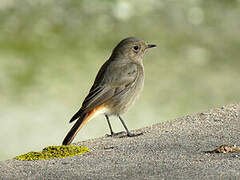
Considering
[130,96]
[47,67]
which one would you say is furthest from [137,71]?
[47,67]

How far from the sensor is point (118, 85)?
27.1ft

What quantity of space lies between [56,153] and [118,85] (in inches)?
76.4

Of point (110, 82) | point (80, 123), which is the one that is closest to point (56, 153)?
point (80, 123)

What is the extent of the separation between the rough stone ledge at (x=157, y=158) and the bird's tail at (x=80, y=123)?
0.20 meters

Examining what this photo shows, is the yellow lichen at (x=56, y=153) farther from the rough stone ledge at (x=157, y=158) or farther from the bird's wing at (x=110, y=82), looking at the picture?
the bird's wing at (x=110, y=82)

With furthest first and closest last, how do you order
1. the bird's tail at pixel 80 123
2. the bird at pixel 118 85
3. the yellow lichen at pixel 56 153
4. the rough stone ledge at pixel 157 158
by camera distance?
the bird at pixel 118 85 → the bird's tail at pixel 80 123 → the yellow lichen at pixel 56 153 → the rough stone ledge at pixel 157 158

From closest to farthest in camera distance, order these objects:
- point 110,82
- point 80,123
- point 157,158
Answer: point 157,158 → point 80,123 → point 110,82

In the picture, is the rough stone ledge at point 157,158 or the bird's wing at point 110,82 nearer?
the rough stone ledge at point 157,158

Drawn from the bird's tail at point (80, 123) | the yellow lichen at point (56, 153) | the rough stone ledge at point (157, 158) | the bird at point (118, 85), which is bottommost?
the rough stone ledge at point (157, 158)

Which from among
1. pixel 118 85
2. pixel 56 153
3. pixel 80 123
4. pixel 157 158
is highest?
pixel 118 85

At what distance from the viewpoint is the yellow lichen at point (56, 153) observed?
21.5ft

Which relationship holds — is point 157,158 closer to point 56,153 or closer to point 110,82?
point 56,153

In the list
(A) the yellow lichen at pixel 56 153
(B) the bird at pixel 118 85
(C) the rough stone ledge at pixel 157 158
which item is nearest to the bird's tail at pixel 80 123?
(B) the bird at pixel 118 85

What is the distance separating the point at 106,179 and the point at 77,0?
9678 mm
